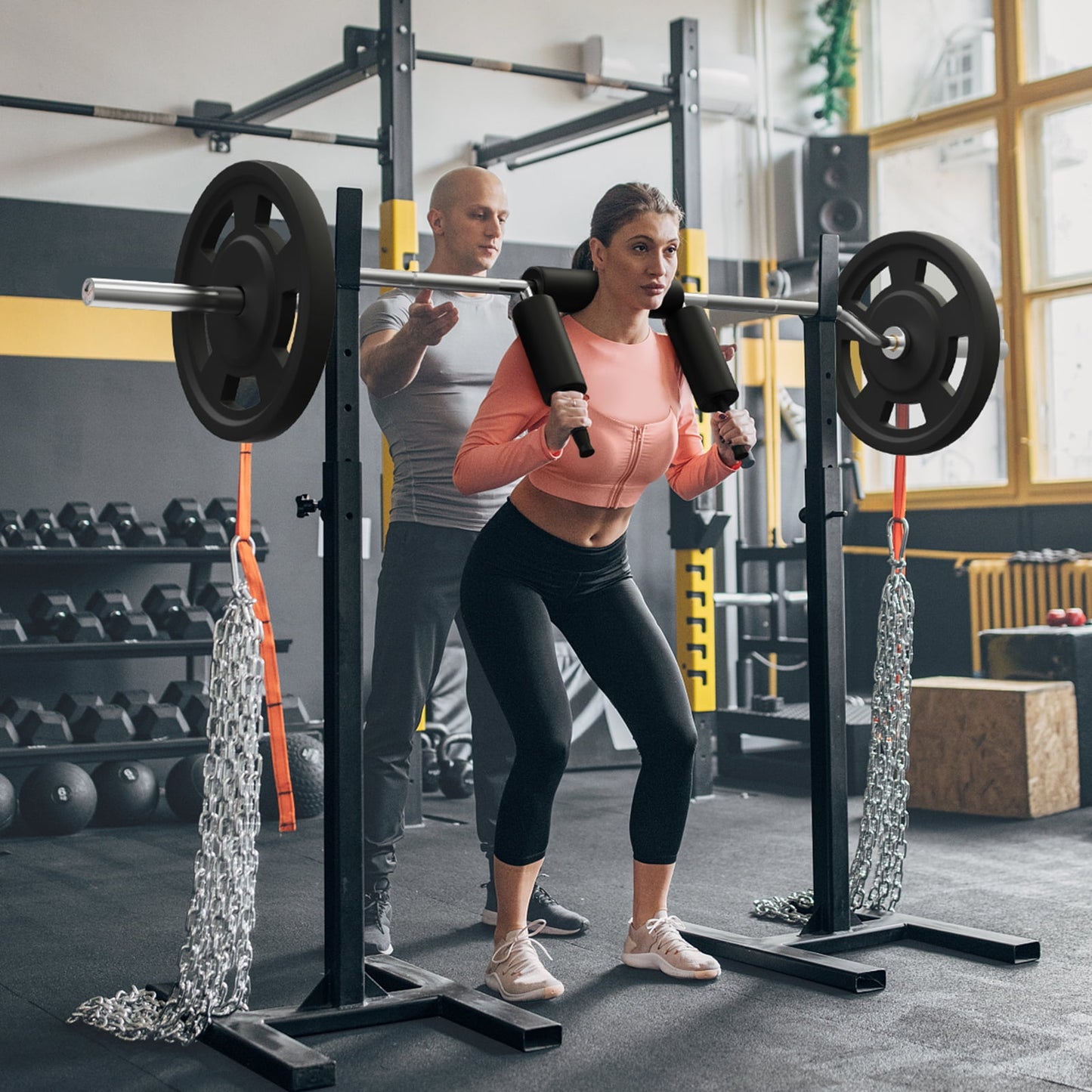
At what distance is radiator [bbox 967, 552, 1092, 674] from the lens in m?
5.72

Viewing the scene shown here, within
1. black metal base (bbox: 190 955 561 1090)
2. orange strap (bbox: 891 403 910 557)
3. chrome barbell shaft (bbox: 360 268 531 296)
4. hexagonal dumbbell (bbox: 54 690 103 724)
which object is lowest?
black metal base (bbox: 190 955 561 1090)

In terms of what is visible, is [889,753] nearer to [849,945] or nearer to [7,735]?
[849,945]

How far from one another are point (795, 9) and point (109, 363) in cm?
363

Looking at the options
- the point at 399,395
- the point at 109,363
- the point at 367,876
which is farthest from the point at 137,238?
the point at 367,876

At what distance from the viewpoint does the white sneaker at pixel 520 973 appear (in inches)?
100

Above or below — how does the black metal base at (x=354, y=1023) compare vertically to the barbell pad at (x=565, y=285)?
below

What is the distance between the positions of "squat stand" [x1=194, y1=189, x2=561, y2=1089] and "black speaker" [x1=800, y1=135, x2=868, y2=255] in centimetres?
451

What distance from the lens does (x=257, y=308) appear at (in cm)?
222

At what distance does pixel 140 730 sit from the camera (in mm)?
4734

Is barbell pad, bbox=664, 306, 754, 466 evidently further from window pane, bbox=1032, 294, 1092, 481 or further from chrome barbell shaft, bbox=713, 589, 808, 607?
window pane, bbox=1032, 294, 1092, 481

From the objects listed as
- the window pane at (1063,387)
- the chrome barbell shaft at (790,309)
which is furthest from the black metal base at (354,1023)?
the window pane at (1063,387)

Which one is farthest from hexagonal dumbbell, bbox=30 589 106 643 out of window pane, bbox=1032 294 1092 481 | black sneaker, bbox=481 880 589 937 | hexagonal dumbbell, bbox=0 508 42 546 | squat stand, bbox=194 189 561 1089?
window pane, bbox=1032 294 1092 481

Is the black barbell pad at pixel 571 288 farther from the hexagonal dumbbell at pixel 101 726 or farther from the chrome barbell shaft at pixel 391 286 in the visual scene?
the hexagonal dumbbell at pixel 101 726

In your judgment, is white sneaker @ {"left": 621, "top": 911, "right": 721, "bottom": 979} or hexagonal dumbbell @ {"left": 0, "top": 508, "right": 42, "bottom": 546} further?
hexagonal dumbbell @ {"left": 0, "top": 508, "right": 42, "bottom": 546}
